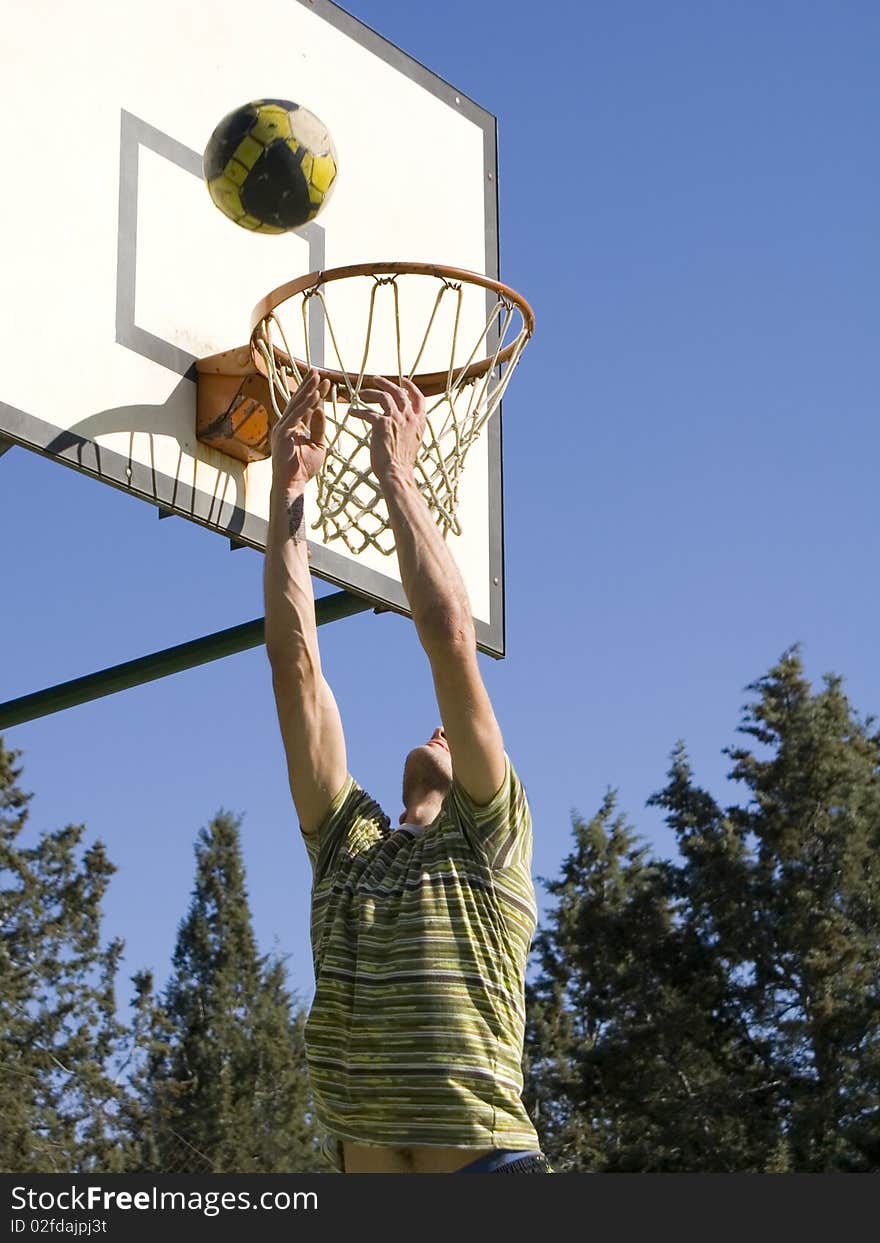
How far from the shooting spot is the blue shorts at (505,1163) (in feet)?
12.3

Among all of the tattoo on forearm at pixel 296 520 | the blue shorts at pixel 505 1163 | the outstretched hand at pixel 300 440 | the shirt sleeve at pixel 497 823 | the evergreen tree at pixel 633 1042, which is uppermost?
the evergreen tree at pixel 633 1042

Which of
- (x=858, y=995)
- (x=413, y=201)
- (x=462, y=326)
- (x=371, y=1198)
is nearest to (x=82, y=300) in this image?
(x=462, y=326)

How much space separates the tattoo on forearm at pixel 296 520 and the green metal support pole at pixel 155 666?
5.16 feet

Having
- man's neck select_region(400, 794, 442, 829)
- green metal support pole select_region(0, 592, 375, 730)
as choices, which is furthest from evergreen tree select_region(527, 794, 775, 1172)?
man's neck select_region(400, 794, 442, 829)

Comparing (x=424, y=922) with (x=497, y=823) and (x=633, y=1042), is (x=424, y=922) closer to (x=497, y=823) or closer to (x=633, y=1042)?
(x=497, y=823)

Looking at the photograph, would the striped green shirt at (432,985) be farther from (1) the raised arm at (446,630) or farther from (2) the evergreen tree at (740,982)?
(2) the evergreen tree at (740,982)

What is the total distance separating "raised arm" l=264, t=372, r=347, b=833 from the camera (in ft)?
14.7

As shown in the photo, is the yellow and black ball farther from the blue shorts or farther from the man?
the blue shorts

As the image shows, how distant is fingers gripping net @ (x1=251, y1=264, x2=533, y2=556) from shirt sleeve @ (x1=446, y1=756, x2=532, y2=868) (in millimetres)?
1892

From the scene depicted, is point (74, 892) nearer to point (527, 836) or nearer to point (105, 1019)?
point (105, 1019)

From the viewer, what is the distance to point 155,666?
6.92 metres

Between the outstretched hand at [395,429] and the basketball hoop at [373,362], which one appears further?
the basketball hoop at [373,362]

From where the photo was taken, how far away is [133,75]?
6383mm

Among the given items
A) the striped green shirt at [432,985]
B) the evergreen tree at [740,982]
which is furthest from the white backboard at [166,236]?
the evergreen tree at [740,982]
